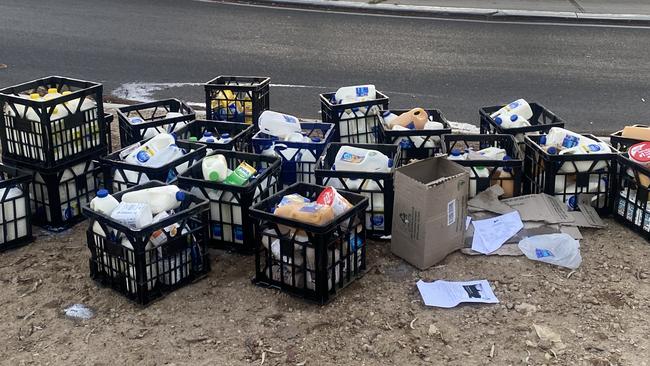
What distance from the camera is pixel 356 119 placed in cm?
723

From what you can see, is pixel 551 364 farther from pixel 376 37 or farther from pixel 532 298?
pixel 376 37

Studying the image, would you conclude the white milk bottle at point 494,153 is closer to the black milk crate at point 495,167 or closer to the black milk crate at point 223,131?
the black milk crate at point 495,167

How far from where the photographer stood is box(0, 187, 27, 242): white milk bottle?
Result: 5.50 metres

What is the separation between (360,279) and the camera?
17.0 feet

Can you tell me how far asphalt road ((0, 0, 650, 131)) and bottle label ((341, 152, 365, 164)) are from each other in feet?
11.1

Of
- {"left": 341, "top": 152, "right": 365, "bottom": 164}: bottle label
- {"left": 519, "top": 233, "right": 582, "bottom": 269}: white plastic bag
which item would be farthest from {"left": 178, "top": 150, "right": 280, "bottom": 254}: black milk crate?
{"left": 519, "top": 233, "right": 582, "bottom": 269}: white plastic bag

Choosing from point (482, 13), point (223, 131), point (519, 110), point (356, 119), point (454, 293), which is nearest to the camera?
point (454, 293)

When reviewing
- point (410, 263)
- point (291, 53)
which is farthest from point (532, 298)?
point (291, 53)

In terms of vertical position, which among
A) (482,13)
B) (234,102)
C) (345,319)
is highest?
(482,13)

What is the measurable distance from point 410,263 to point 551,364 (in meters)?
1.35

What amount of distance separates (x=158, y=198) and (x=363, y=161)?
160cm

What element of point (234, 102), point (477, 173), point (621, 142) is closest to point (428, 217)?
point (477, 173)

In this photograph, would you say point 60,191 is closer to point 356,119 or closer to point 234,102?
point 234,102

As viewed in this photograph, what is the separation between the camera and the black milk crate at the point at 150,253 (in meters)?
4.77
